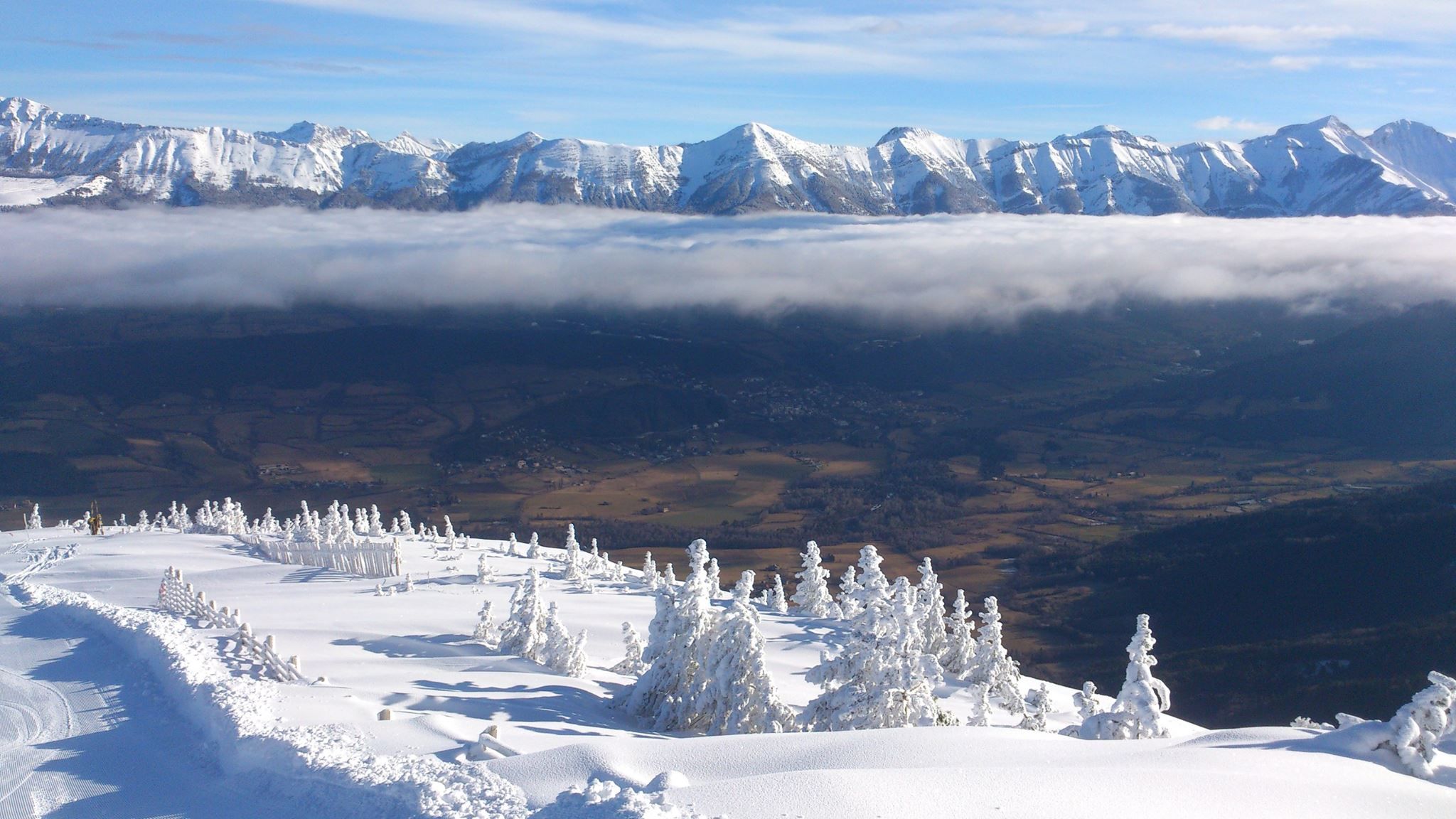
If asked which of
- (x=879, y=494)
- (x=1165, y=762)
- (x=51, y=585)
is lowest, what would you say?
(x=879, y=494)

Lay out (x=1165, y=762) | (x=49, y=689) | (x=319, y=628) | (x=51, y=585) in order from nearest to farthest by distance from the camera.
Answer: (x=1165, y=762) → (x=49, y=689) → (x=319, y=628) → (x=51, y=585)

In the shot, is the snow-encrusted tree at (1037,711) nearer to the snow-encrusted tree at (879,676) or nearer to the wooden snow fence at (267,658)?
the snow-encrusted tree at (879,676)

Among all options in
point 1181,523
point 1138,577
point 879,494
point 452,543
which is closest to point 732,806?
point 452,543

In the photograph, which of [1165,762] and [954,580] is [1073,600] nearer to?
[954,580]

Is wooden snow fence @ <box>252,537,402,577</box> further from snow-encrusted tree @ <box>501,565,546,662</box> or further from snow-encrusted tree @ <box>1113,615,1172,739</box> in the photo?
snow-encrusted tree @ <box>1113,615,1172,739</box>

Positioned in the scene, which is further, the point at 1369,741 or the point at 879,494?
the point at 879,494

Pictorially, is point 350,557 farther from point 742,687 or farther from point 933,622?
point 742,687
